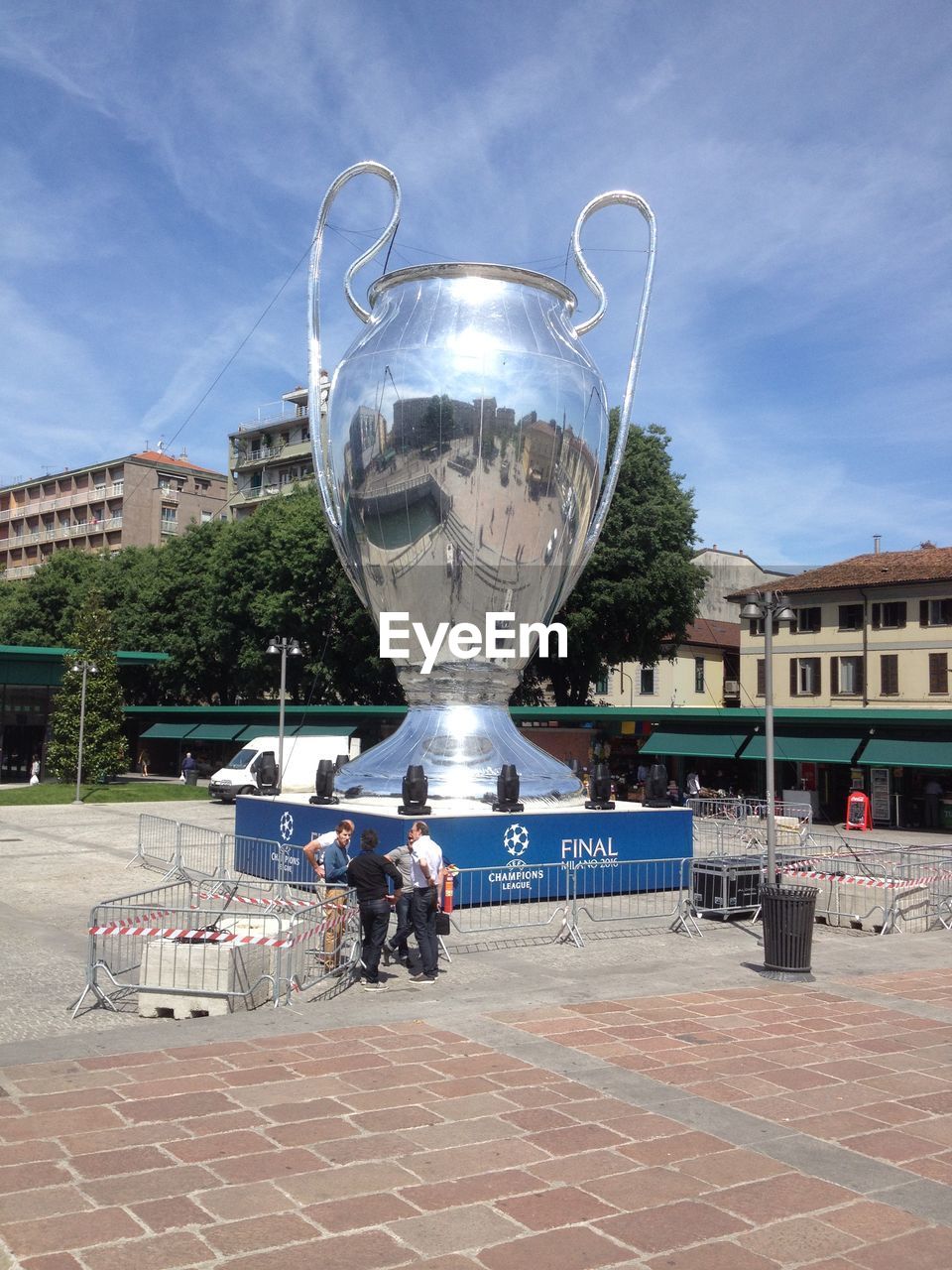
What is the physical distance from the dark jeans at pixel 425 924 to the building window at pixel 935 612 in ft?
124

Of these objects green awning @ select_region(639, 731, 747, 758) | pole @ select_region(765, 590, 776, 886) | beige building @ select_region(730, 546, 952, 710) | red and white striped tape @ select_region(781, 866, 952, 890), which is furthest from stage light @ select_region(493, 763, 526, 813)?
beige building @ select_region(730, 546, 952, 710)

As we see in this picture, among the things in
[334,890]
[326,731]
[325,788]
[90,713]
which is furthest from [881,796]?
[90,713]

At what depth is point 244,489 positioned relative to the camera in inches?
3846

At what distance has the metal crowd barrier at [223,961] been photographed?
1083 centimetres

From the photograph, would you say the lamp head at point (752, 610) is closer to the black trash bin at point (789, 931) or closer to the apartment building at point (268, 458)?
the black trash bin at point (789, 931)

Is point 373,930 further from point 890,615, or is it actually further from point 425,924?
point 890,615

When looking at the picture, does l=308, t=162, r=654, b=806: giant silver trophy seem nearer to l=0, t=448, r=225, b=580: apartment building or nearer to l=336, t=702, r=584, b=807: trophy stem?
l=336, t=702, r=584, b=807: trophy stem

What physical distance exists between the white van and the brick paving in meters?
24.9

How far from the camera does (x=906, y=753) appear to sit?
33.1 m

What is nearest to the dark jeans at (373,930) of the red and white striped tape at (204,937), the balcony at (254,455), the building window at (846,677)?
the red and white striped tape at (204,937)

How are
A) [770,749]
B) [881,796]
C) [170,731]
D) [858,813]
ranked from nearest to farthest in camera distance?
[770,749] < [858,813] < [881,796] < [170,731]

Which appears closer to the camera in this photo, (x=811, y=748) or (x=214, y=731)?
(x=811, y=748)

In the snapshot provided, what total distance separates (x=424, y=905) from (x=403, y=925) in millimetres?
594

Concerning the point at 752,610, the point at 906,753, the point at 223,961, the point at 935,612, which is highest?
the point at 935,612
